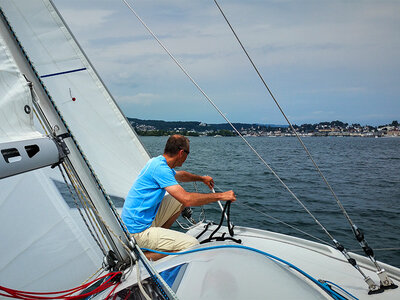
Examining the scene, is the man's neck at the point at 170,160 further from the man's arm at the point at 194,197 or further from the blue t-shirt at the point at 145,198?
the man's arm at the point at 194,197

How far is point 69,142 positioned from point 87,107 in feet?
5.54

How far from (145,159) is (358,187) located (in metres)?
10.2

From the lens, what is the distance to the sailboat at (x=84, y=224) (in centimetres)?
149

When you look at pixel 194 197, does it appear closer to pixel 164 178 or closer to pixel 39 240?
pixel 164 178

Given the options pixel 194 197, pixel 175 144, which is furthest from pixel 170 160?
pixel 194 197

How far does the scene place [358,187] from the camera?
457 inches

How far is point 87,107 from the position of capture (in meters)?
3.31

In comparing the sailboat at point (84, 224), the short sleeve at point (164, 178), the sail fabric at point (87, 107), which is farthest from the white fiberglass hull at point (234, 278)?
the sail fabric at point (87, 107)

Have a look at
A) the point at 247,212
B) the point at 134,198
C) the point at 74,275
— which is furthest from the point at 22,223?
the point at 247,212

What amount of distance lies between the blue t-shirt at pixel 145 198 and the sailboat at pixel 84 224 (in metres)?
0.25

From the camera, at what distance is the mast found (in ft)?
5.56

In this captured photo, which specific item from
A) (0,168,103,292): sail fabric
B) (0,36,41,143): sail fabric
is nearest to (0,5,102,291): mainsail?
(0,168,103,292): sail fabric

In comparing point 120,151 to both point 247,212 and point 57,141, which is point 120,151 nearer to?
point 57,141

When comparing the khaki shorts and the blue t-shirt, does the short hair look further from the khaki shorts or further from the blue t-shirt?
the khaki shorts
